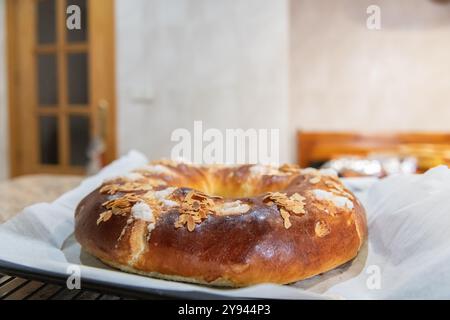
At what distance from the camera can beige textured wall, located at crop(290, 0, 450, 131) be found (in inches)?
119

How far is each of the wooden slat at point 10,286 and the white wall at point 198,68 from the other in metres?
2.00

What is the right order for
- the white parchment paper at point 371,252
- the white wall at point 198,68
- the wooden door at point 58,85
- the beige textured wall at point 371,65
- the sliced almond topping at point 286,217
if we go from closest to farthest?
the white parchment paper at point 371,252 → the sliced almond topping at point 286,217 → the white wall at point 198,68 → the wooden door at point 58,85 → the beige textured wall at point 371,65

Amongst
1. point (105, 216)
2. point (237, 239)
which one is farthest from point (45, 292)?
point (237, 239)

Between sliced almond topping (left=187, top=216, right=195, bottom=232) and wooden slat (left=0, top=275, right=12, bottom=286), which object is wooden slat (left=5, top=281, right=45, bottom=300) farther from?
sliced almond topping (left=187, top=216, right=195, bottom=232)

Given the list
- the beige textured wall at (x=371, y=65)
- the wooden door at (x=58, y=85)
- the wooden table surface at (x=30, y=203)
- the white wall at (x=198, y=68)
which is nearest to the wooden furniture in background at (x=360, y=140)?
the beige textured wall at (x=371, y=65)

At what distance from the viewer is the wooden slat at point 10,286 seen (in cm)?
64

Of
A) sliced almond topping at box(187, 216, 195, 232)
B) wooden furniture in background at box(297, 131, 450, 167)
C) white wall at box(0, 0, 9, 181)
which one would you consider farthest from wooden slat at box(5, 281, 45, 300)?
white wall at box(0, 0, 9, 181)

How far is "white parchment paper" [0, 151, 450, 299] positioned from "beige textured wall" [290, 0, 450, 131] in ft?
7.37

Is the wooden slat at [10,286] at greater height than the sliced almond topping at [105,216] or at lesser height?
lesser

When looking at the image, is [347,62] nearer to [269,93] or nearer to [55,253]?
[269,93]

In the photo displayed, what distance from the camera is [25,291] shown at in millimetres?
656

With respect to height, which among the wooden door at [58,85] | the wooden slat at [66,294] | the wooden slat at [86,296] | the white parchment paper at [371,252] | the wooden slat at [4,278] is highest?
the wooden door at [58,85]

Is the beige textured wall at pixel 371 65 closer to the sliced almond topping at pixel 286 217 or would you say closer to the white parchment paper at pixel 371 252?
the white parchment paper at pixel 371 252
